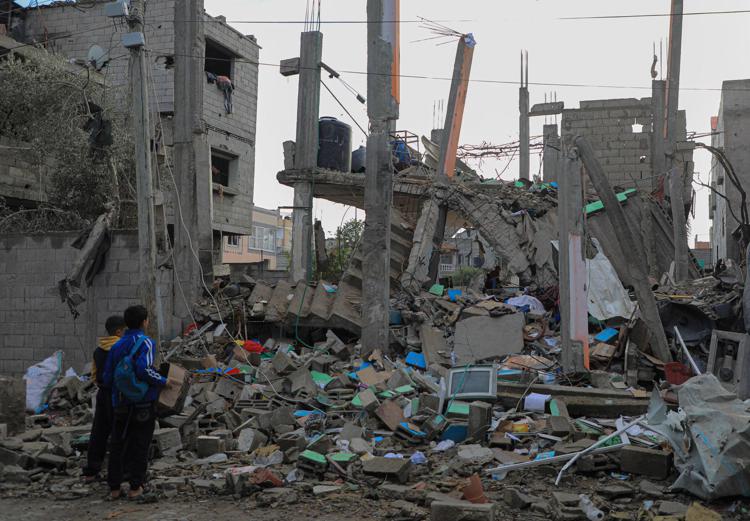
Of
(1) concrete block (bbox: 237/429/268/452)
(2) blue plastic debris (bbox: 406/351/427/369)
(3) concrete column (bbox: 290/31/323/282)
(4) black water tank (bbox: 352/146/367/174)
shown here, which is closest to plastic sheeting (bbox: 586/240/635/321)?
(2) blue plastic debris (bbox: 406/351/427/369)

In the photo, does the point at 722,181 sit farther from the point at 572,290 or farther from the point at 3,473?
the point at 3,473

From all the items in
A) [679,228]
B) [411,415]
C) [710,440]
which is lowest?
[411,415]

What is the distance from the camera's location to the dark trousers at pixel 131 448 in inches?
196

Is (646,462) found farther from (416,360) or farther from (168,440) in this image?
(168,440)

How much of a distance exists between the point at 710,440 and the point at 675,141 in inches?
402

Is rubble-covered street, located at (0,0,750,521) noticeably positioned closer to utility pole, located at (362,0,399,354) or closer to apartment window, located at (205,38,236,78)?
utility pole, located at (362,0,399,354)

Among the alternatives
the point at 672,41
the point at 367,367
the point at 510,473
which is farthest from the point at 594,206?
the point at 510,473

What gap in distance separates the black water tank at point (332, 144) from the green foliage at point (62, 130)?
180 inches

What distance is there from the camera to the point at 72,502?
507 centimetres

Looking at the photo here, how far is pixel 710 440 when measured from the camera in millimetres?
4523

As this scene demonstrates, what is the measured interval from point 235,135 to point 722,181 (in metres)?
18.1

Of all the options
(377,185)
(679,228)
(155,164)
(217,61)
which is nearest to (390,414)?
(377,185)

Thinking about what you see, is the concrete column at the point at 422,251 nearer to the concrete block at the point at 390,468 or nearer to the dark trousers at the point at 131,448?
the concrete block at the point at 390,468

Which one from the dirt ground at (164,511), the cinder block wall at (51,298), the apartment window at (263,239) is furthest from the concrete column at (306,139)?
the apartment window at (263,239)
